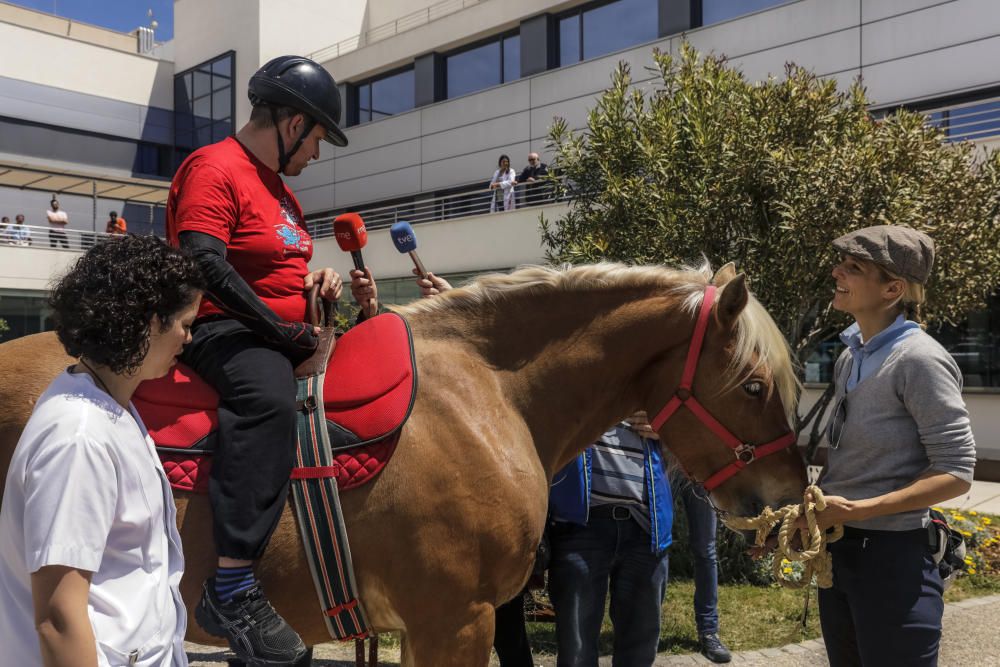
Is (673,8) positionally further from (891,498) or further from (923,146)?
(891,498)

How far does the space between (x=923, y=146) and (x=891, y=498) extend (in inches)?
234

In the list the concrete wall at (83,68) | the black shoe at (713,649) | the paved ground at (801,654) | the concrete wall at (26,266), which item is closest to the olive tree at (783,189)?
the paved ground at (801,654)

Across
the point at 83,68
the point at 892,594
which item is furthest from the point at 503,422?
the point at 83,68

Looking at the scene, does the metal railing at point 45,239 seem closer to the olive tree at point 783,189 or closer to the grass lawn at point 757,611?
the olive tree at point 783,189

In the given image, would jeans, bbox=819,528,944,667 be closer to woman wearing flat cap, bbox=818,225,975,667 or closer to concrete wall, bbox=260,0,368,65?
woman wearing flat cap, bbox=818,225,975,667

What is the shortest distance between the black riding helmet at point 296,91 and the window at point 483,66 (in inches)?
841

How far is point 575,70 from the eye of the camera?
2108cm

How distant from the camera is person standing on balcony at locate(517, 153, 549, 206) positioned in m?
16.8

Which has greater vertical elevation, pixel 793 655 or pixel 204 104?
pixel 204 104

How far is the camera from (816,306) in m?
7.64

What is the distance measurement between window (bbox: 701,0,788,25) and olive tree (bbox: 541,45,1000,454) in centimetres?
1211

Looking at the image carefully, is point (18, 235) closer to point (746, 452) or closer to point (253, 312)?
point (253, 312)

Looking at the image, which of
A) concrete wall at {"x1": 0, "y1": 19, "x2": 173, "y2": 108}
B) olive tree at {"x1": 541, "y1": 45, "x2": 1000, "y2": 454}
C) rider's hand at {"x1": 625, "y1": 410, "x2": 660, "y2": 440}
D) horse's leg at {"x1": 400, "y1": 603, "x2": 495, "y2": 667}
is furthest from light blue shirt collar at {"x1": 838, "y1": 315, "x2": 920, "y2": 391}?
concrete wall at {"x1": 0, "y1": 19, "x2": 173, "y2": 108}

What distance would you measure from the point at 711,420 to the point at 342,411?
129 centimetres
